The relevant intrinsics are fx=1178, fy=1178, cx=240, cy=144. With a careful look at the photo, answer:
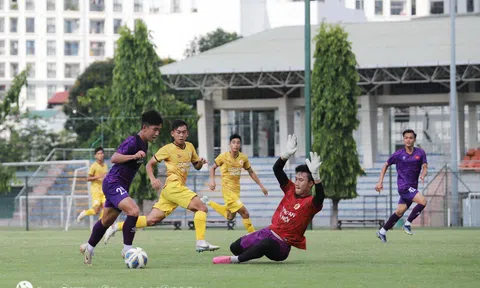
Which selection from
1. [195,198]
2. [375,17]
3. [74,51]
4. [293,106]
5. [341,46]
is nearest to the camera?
[195,198]

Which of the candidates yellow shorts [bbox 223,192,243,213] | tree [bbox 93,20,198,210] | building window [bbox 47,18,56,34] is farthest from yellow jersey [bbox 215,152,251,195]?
building window [bbox 47,18,56,34]

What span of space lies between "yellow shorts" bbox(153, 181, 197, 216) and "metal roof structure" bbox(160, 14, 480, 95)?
35.2m

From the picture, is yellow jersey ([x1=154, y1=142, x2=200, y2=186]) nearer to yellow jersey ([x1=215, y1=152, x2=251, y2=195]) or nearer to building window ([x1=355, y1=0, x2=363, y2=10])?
yellow jersey ([x1=215, y1=152, x2=251, y2=195])

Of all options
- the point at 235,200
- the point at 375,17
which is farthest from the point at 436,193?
the point at 375,17

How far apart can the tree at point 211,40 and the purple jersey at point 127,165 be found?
8101cm

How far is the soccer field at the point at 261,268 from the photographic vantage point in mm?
12492

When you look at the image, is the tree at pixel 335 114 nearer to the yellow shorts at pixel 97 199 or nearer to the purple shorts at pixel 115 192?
the yellow shorts at pixel 97 199

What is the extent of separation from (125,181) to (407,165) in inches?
330

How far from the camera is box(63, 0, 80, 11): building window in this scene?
130250 mm

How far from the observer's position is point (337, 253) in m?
18.2

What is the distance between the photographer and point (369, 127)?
59.2 meters

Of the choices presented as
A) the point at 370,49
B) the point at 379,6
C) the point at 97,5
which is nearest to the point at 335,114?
the point at 370,49

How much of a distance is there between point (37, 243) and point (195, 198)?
20.6ft

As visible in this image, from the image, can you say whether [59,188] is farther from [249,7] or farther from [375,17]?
[249,7]
